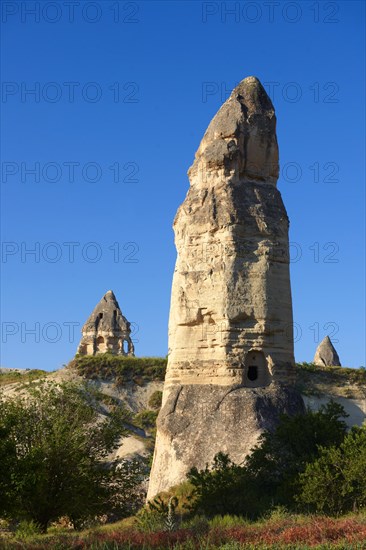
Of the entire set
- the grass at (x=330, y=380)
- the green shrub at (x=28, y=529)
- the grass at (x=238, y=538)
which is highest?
the grass at (x=330, y=380)

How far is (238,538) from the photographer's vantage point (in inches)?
419

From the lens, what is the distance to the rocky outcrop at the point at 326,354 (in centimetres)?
4706

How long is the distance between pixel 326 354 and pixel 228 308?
3265cm

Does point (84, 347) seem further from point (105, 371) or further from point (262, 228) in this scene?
point (262, 228)

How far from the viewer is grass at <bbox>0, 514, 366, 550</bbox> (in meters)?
9.91

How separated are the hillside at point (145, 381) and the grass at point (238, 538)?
866 inches

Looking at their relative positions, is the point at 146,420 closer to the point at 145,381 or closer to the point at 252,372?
the point at 145,381

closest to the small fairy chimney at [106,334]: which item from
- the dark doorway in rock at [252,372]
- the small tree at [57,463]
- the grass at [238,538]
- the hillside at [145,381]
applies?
the hillside at [145,381]

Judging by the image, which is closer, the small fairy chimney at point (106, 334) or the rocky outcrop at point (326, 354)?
the small fairy chimney at point (106, 334)

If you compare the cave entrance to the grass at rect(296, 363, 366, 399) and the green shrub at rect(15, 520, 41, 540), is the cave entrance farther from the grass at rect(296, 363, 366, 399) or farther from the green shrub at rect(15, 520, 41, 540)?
the grass at rect(296, 363, 366, 399)

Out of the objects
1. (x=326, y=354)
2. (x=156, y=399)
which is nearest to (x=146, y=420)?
(x=156, y=399)

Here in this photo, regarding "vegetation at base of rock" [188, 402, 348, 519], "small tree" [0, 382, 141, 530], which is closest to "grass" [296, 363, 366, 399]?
"small tree" [0, 382, 141, 530]

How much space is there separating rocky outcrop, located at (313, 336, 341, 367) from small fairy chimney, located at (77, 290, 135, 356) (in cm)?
1230

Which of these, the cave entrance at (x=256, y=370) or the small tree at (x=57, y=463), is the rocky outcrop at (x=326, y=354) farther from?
the cave entrance at (x=256, y=370)
